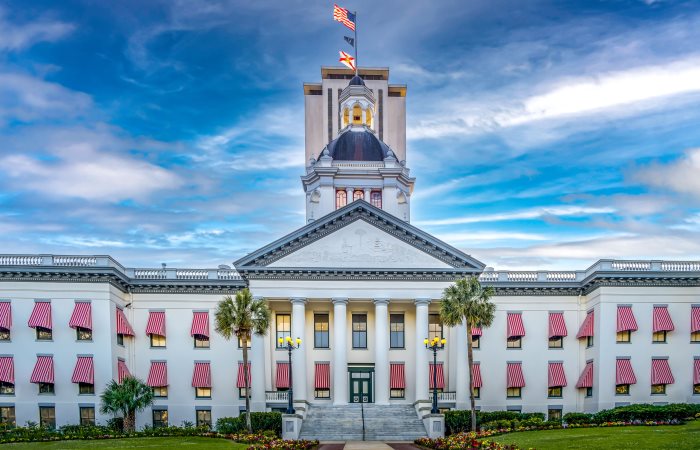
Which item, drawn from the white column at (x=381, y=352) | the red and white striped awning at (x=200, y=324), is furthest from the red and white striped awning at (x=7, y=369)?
the white column at (x=381, y=352)

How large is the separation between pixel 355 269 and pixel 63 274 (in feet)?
70.2

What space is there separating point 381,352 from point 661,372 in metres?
21.4

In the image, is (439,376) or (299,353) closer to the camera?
(299,353)

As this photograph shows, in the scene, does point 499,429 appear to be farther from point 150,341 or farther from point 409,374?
point 150,341

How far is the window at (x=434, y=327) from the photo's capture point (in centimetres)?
5897

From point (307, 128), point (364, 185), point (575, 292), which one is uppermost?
point (307, 128)

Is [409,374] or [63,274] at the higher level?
[63,274]

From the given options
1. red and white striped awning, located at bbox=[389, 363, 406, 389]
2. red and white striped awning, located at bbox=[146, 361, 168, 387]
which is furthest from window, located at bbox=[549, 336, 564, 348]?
red and white striped awning, located at bbox=[146, 361, 168, 387]

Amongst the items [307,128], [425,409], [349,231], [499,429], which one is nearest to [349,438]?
[425,409]

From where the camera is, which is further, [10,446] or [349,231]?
[349,231]

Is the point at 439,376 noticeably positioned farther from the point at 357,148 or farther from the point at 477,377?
the point at 357,148

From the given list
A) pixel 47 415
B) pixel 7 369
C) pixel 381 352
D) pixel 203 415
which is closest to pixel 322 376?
pixel 381 352

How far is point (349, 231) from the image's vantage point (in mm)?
55312

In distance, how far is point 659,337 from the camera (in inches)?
2224
